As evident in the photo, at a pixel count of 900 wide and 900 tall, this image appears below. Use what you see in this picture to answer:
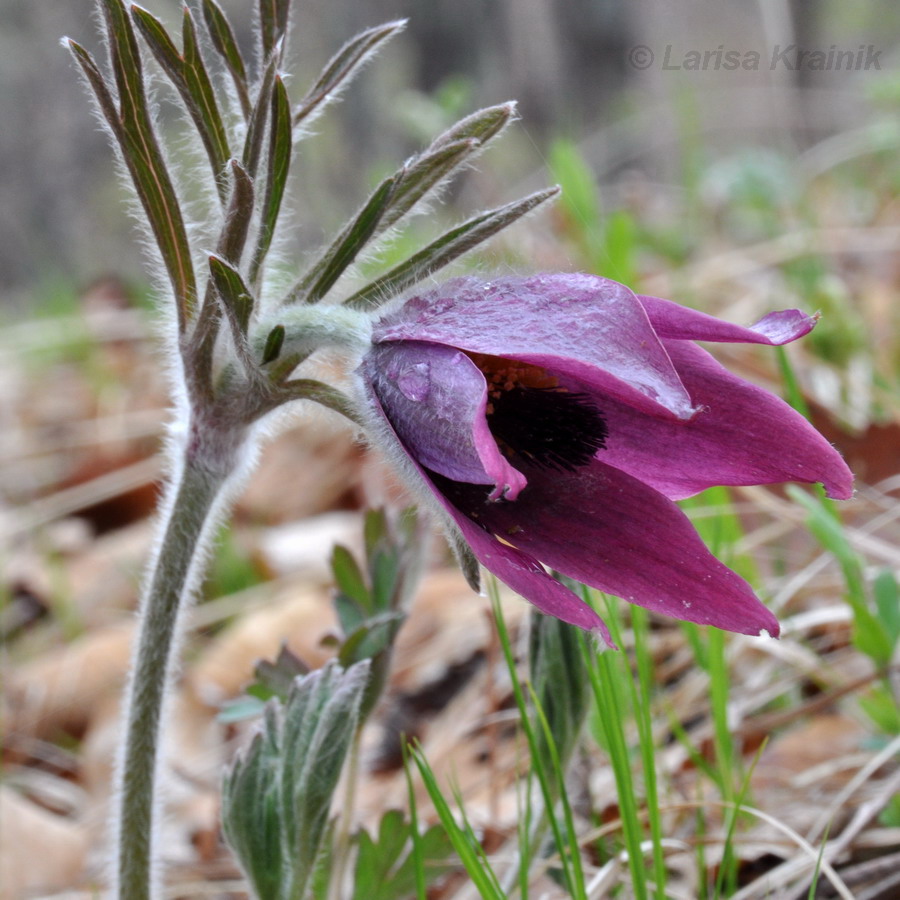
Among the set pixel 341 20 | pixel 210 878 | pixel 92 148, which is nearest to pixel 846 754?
pixel 210 878

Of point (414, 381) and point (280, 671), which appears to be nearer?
point (414, 381)

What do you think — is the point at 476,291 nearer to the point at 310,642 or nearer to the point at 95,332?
the point at 310,642

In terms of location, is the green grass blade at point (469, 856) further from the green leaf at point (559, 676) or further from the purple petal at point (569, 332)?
the purple petal at point (569, 332)

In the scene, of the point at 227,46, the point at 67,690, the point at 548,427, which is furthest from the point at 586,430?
the point at 67,690

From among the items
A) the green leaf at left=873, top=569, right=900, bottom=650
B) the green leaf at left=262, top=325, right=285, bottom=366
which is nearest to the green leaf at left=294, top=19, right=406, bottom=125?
the green leaf at left=262, top=325, right=285, bottom=366

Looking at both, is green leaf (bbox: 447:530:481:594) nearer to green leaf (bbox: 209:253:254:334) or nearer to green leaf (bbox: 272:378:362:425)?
green leaf (bbox: 272:378:362:425)

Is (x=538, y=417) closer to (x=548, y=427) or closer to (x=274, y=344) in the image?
(x=548, y=427)

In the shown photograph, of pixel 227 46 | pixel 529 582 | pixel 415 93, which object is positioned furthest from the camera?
pixel 415 93
